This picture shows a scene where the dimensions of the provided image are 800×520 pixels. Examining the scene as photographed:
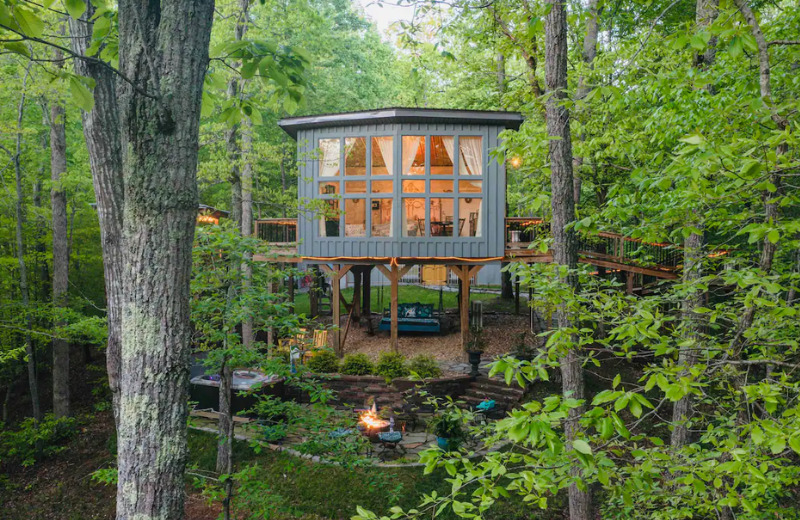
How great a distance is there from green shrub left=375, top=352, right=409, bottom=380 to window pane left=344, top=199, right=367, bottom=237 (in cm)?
324

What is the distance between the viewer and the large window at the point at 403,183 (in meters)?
11.2

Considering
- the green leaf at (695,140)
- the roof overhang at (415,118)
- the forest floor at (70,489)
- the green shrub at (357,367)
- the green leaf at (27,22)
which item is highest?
the roof overhang at (415,118)

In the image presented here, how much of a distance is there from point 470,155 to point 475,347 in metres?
4.78

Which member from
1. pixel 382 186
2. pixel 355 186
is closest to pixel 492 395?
pixel 382 186

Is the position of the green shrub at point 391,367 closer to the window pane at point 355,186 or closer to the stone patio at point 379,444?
the stone patio at point 379,444

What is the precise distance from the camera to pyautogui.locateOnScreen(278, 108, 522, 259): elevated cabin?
438 inches

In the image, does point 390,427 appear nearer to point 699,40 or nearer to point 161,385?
point 161,385

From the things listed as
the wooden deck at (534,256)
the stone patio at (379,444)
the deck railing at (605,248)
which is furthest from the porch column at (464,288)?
the stone patio at (379,444)

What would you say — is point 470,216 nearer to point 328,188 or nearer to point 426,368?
point 328,188

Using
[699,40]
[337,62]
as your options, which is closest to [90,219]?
[337,62]

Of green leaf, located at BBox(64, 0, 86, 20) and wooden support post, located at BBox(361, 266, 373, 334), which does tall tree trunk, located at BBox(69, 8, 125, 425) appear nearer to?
green leaf, located at BBox(64, 0, 86, 20)

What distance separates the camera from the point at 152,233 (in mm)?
1910

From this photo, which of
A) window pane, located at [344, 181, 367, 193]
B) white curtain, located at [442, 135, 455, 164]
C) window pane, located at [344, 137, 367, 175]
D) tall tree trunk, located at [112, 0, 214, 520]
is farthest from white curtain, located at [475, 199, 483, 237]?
tall tree trunk, located at [112, 0, 214, 520]

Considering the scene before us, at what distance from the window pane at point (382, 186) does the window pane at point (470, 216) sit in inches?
70.7
